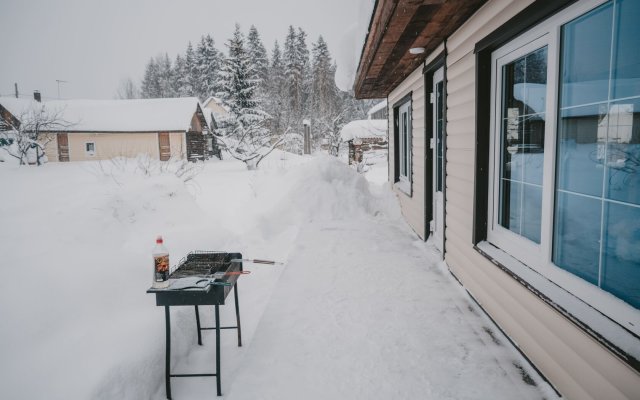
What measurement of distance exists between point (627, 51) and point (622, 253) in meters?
0.95

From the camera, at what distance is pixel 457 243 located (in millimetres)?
4098

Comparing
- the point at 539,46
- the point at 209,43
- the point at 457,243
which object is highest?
the point at 209,43

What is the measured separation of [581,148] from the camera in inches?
80.8

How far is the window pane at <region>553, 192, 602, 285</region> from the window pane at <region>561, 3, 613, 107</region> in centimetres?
55

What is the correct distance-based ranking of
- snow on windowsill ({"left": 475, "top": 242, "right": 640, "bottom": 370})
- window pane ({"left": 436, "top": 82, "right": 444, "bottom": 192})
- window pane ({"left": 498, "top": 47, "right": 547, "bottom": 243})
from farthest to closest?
1. window pane ({"left": 436, "top": 82, "right": 444, "bottom": 192})
2. window pane ({"left": 498, "top": 47, "right": 547, "bottom": 243})
3. snow on windowsill ({"left": 475, "top": 242, "right": 640, "bottom": 370})

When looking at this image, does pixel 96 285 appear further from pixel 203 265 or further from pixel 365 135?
pixel 365 135

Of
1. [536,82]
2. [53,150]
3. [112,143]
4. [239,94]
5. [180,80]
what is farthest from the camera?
[180,80]

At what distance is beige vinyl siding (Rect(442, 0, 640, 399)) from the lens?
5.85 ft

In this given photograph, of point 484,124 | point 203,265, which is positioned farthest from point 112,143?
point 484,124

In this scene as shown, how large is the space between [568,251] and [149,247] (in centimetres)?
384

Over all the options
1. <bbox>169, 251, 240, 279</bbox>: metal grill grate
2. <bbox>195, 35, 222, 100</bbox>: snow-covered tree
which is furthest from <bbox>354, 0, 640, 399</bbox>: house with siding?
<bbox>195, 35, 222, 100</bbox>: snow-covered tree

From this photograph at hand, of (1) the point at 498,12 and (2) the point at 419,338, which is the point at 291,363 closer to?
(2) the point at 419,338

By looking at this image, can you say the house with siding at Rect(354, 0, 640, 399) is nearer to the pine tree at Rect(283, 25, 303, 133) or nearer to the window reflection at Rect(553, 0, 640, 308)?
the window reflection at Rect(553, 0, 640, 308)

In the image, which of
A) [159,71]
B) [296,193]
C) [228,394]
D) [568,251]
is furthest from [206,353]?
[159,71]
